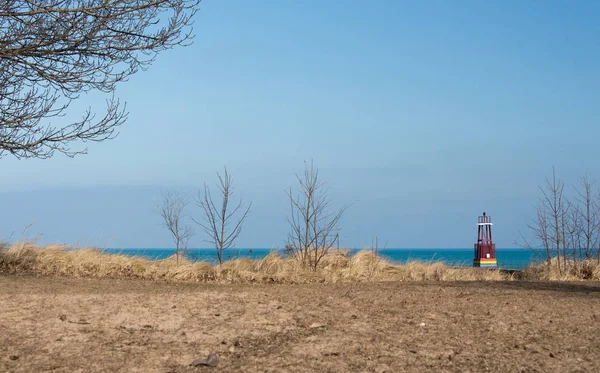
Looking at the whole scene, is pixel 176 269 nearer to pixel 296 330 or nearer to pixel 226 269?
pixel 226 269

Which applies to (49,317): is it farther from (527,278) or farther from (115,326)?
(527,278)

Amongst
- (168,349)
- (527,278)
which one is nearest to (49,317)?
(168,349)

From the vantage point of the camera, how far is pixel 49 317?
6.48 meters

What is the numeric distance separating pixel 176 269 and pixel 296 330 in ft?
17.9

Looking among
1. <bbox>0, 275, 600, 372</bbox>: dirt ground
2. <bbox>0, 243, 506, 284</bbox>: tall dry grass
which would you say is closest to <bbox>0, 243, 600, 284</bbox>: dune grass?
<bbox>0, 243, 506, 284</bbox>: tall dry grass

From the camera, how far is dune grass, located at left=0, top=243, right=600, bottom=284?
11000 mm

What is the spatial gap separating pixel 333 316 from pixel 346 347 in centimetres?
130

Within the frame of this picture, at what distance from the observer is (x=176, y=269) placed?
11.1 m

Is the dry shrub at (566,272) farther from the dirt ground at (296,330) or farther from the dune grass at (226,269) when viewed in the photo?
the dirt ground at (296,330)

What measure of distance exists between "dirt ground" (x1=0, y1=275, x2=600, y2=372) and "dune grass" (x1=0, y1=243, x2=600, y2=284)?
7.52ft

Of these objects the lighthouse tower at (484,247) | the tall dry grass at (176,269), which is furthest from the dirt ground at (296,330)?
the lighthouse tower at (484,247)

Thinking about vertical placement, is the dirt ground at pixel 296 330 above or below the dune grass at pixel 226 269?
below

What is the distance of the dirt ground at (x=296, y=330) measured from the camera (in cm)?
501

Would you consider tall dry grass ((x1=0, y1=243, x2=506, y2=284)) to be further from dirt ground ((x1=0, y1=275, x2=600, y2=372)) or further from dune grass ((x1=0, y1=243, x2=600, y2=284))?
dirt ground ((x1=0, y1=275, x2=600, y2=372))
